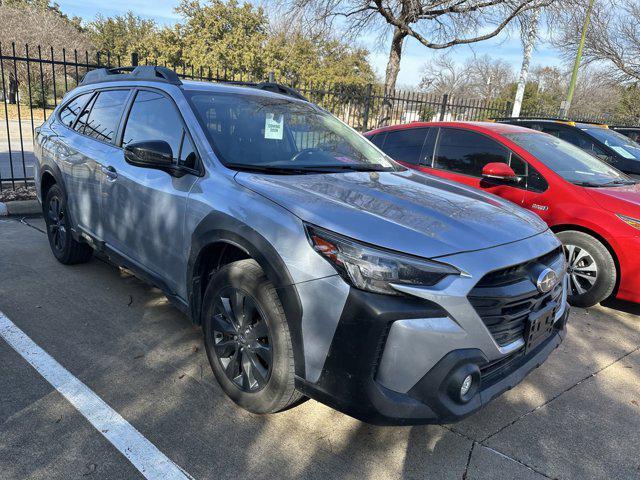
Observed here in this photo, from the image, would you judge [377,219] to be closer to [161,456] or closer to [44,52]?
[161,456]

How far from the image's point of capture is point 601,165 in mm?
5289

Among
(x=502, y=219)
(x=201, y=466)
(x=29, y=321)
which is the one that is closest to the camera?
(x=201, y=466)

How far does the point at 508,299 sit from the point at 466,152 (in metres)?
3.39

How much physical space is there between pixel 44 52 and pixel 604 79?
1185 inches

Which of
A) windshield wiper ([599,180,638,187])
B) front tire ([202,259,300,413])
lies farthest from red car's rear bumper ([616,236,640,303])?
front tire ([202,259,300,413])

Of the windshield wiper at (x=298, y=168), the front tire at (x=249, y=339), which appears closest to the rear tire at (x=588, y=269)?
the windshield wiper at (x=298, y=168)

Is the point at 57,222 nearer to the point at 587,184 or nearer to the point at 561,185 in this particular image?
the point at 561,185

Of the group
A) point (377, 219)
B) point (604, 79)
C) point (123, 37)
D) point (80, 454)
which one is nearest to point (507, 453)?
point (377, 219)

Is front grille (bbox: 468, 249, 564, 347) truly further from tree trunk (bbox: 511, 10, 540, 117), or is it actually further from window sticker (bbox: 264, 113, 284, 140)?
tree trunk (bbox: 511, 10, 540, 117)

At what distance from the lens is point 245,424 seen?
2.60m

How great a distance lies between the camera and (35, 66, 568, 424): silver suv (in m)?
2.06

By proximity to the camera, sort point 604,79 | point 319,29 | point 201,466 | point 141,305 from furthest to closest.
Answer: point 604,79
point 319,29
point 141,305
point 201,466

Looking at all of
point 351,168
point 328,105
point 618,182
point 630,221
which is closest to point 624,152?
point 618,182

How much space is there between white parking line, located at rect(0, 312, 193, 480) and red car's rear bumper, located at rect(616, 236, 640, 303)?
387 cm
